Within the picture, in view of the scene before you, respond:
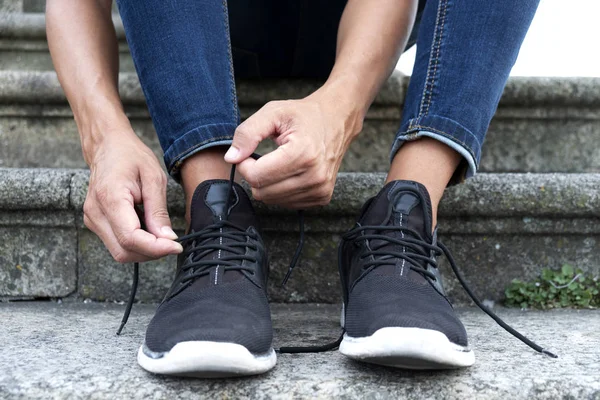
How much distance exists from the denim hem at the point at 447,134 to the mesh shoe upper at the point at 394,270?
0.08 m

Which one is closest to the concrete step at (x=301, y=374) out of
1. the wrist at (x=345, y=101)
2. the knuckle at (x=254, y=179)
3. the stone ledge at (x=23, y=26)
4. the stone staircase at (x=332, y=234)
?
the stone staircase at (x=332, y=234)

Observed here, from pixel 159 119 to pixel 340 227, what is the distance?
429mm

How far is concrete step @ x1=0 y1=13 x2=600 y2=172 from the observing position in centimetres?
134

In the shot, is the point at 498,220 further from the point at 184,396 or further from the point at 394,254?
the point at 184,396

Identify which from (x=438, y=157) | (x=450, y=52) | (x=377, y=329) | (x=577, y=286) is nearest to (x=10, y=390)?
(x=377, y=329)

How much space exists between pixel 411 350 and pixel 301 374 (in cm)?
14

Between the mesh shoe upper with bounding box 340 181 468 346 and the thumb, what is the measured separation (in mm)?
203

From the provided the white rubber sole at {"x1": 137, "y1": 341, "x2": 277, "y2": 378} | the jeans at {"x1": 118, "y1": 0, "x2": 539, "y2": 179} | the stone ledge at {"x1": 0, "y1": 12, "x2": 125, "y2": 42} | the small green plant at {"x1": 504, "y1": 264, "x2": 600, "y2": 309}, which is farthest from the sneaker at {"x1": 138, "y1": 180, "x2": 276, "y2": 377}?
the stone ledge at {"x1": 0, "y1": 12, "x2": 125, "y2": 42}

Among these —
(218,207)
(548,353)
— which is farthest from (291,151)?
(548,353)

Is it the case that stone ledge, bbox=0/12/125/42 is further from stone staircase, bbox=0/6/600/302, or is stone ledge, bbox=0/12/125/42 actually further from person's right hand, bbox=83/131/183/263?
person's right hand, bbox=83/131/183/263

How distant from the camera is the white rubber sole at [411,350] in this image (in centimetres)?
59

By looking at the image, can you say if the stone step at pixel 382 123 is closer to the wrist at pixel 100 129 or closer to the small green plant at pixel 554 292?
the small green plant at pixel 554 292

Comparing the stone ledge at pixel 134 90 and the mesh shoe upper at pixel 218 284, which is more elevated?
the stone ledge at pixel 134 90

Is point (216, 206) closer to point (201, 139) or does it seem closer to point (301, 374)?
point (201, 139)
